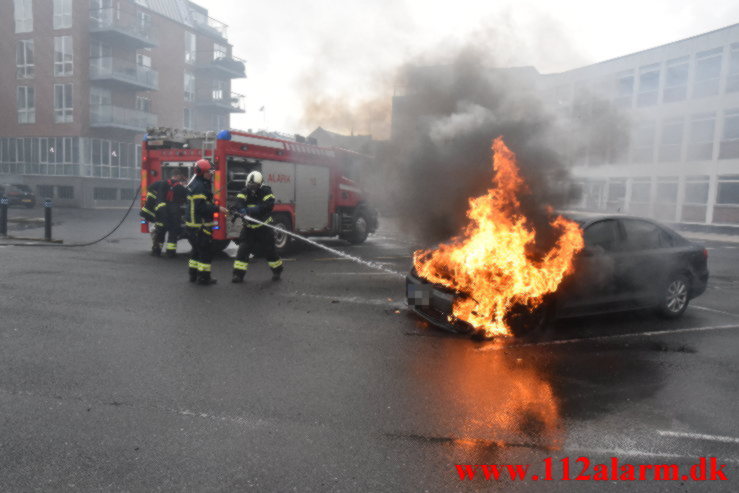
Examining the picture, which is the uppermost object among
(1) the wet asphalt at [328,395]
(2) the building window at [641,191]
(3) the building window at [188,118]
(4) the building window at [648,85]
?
(3) the building window at [188,118]

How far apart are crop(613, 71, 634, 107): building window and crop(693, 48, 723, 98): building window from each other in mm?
3588

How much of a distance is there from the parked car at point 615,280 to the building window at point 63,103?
33.1m

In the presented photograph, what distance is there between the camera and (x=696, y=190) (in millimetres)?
24672

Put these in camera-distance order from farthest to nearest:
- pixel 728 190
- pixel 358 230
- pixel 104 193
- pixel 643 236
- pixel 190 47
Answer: pixel 190 47
pixel 104 193
pixel 728 190
pixel 358 230
pixel 643 236

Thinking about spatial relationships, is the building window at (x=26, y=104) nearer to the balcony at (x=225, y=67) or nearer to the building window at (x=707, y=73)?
the balcony at (x=225, y=67)

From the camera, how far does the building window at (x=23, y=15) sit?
107 ft

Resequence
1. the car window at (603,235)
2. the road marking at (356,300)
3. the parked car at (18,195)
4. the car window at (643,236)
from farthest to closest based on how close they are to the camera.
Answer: the parked car at (18,195)
the road marking at (356,300)
the car window at (643,236)
the car window at (603,235)

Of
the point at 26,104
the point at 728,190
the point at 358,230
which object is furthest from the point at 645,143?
the point at 26,104

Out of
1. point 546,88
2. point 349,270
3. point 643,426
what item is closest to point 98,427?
point 643,426

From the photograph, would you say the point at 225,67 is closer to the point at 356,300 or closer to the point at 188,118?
the point at 188,118

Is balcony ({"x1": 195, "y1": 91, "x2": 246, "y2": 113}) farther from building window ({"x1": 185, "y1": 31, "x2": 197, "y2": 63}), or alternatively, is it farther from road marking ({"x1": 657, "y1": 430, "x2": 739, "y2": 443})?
road marking ({"x1": 657, "y1": 430, "x2": 739, "y2": 443})

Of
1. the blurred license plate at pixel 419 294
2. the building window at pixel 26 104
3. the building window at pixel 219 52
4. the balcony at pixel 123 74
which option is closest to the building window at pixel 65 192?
the building window at pixel 26 104

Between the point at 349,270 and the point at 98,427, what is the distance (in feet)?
22.9

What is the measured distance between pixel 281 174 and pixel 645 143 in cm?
1139
